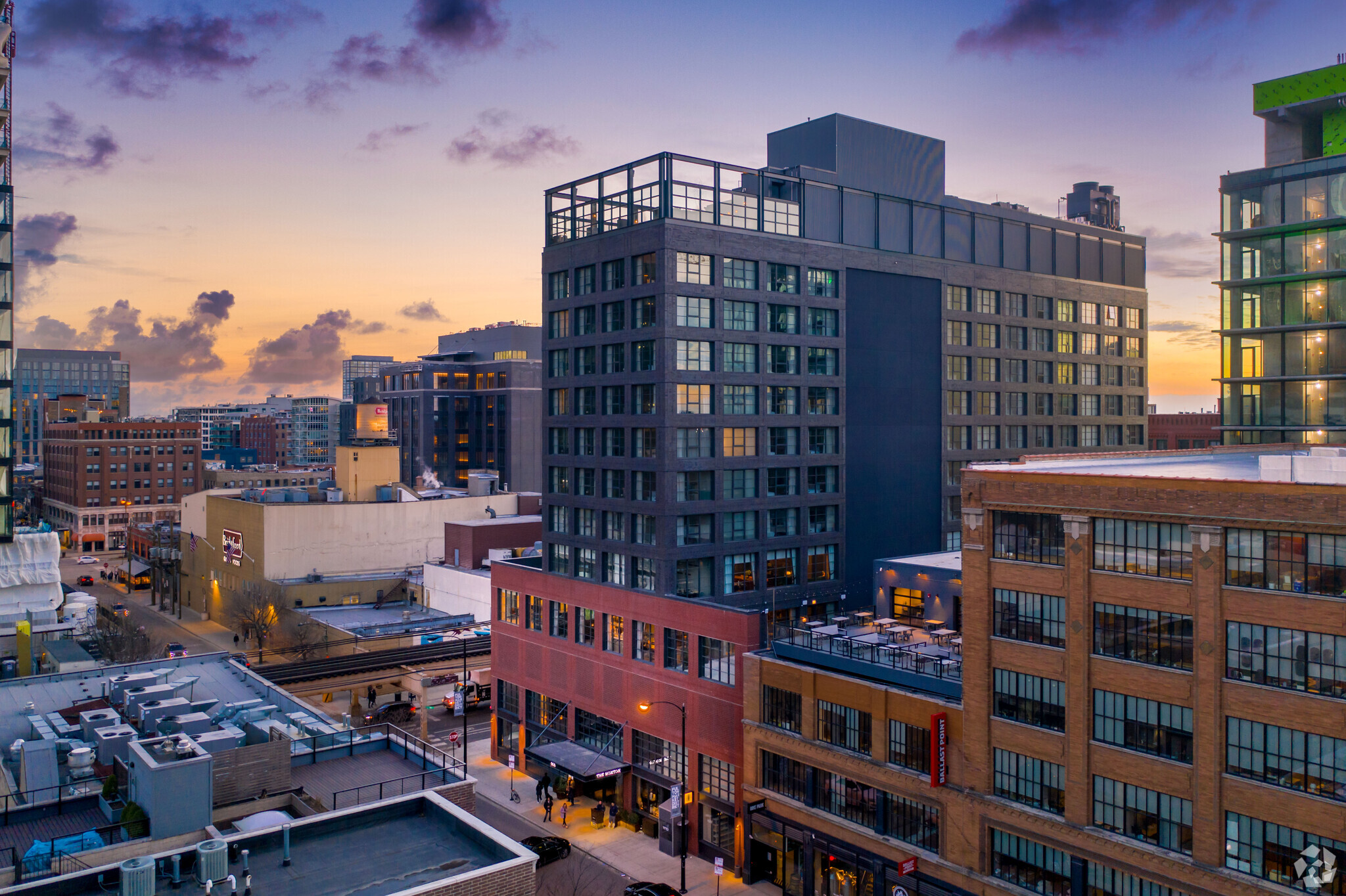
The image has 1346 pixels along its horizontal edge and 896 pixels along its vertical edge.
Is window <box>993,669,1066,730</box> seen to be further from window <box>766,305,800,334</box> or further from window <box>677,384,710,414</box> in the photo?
window <box>766,305,800,334</box>

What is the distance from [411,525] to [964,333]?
2881 inches

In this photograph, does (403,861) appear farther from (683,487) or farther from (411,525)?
(411,525)

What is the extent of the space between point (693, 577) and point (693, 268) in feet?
62.0

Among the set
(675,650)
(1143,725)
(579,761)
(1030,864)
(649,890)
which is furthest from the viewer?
(579,761)

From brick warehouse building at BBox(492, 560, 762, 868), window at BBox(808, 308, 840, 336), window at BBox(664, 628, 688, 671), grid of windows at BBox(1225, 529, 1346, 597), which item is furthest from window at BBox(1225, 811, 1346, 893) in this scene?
window at BBox(808, 308, 840, 336)

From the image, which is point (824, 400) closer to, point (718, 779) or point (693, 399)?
point (693, 399)

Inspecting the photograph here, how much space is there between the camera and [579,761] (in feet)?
198

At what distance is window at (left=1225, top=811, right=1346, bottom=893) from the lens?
107 feet

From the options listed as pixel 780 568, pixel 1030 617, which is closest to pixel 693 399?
pixel 780 568

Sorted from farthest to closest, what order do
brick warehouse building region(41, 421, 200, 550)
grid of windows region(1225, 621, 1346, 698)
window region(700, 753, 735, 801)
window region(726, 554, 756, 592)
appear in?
brick warehouse building region(41, 421, 200, 550), window region(726, 554, 756, 592), window region(700, 753, 735, 801), grid of windows region(1225, 621, 1346, 698)

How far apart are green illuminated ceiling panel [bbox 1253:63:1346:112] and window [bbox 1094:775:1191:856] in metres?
53.7

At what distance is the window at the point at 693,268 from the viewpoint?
195ft

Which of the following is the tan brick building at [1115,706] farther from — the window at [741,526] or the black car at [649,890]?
the window at [741,526]

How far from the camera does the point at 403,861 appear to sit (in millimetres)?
24859
